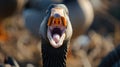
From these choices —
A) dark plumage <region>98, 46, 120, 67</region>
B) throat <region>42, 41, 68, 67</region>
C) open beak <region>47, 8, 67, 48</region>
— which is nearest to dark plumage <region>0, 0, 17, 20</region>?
dark plumage <region>98, 46, 120, 67</region>

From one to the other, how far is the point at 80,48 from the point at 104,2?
218cm

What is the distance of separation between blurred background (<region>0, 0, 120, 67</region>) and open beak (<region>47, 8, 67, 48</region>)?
2.56m

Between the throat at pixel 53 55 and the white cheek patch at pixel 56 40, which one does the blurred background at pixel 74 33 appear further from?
the white cheek patch at pixel 56 40

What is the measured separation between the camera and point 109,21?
8.95 metres

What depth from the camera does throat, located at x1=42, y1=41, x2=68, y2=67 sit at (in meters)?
4.34

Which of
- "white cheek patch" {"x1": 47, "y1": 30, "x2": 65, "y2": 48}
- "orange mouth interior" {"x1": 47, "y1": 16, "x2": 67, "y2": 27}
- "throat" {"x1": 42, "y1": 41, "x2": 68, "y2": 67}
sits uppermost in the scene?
"orange mouth interior" {"x1": 47, "y1": 16, "x2": 67, "y2": 27}

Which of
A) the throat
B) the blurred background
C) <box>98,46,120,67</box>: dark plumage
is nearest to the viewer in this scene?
the throat

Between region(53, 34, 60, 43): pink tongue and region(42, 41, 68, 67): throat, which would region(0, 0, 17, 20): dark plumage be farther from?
region(53, 34, 60, 43): pink tongue

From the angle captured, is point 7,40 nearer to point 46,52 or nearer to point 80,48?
point 80,48

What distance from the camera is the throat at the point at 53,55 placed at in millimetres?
4336

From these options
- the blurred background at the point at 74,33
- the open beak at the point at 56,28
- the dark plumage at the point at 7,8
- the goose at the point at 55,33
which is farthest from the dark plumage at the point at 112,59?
the dark plumage at the point at 7,8

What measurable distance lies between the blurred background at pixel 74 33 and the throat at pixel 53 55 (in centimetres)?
228

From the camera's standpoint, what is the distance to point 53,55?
4.38m

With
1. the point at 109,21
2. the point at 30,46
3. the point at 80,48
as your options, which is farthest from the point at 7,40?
the point at 109,21
